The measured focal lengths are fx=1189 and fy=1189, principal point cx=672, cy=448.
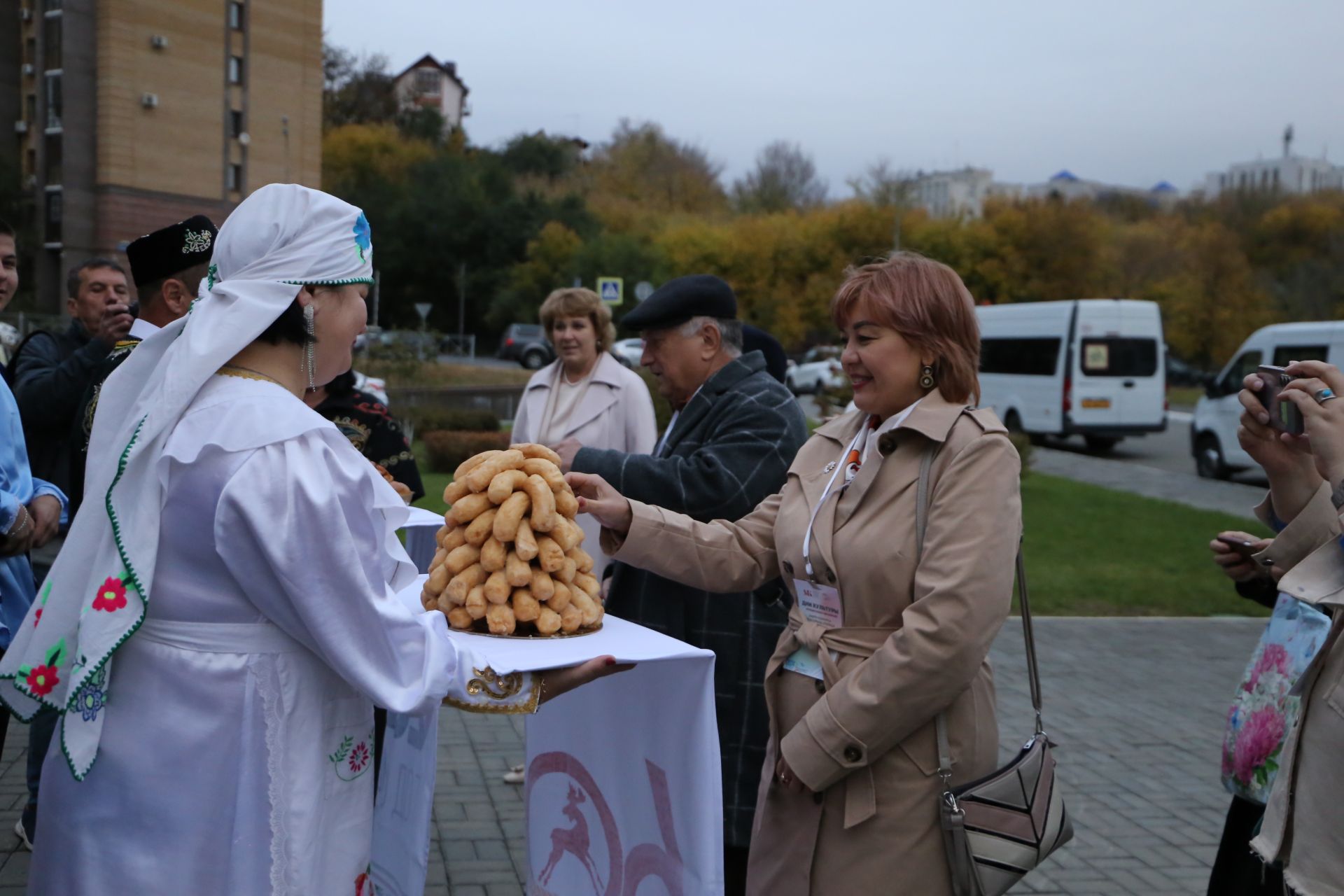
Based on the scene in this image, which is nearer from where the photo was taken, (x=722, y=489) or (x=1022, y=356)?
(x=722, y=489)

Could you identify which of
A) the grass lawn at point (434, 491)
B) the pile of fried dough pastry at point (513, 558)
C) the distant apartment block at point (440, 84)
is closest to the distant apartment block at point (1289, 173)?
the distant apartment block at point (440, 84)

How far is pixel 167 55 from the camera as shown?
2816cm

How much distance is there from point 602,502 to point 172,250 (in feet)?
5.92

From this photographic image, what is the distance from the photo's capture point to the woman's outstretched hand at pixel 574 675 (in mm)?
2516

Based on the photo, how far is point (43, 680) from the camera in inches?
93.4

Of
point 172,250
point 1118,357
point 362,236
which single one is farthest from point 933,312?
point 1118,357

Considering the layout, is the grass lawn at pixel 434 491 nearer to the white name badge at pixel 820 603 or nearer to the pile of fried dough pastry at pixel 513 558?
the pile of fried dough pastry at pixel 513 558

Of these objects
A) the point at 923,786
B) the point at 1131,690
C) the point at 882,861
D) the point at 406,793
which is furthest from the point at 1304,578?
the point at 1131,690

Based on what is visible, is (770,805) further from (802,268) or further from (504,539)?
(802,268)

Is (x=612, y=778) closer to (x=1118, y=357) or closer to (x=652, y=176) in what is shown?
(x=1118, y=357)

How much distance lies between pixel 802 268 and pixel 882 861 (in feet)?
182

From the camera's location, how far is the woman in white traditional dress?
221 cm

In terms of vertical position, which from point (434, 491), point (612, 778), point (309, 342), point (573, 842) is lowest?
point (434, 491)

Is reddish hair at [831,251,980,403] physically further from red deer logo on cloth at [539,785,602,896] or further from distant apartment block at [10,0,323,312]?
distant apartment block at [10,0,323,312]
